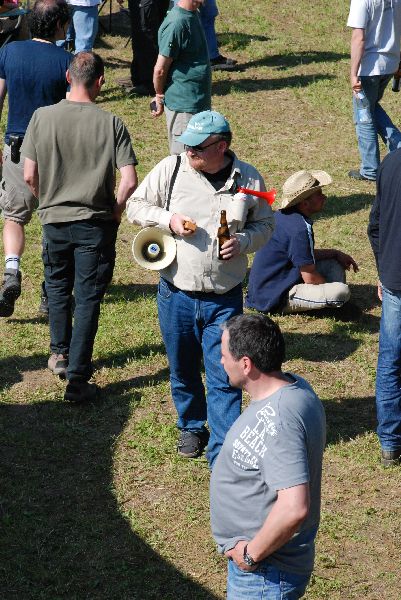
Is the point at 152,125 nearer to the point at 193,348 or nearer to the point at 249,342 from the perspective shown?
the point at 193,348

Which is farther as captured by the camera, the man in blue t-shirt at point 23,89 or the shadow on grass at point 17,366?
the man in blue t-shirt at point 23,89

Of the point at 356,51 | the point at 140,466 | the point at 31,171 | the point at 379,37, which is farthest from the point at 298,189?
the point at 379,37

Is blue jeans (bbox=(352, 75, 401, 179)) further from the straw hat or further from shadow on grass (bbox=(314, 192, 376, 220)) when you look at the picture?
the straw hat

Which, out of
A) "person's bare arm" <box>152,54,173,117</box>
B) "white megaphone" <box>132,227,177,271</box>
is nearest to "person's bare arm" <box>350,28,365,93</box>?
"person's bare arm" <box>152,54,173,117</box>

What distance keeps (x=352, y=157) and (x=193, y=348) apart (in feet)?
20.3

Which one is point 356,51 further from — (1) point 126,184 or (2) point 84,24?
(1) point 126,184

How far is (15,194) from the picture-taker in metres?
7.32

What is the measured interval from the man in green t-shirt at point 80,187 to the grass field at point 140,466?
440 mm

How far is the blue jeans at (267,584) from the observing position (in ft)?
11.4

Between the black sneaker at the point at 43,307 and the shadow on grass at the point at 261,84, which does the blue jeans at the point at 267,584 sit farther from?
the shadow on grass at the point at 261,84

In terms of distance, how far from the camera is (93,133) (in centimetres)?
604

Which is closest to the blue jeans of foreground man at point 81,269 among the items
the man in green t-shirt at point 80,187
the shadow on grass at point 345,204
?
the man in green t-shirt at point 80,187

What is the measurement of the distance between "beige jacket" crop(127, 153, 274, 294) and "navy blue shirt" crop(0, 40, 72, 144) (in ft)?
6.30

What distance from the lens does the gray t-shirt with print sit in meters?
3.38
